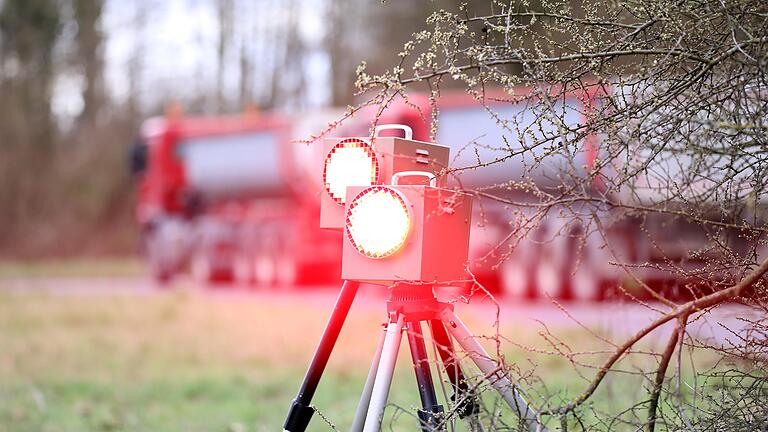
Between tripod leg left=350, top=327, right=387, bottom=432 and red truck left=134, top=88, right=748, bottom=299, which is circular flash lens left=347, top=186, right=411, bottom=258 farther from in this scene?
red truck left=134, top=88, right=748, bottom=299

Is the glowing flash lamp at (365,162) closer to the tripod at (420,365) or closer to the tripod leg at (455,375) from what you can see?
the tripod at (420,365)

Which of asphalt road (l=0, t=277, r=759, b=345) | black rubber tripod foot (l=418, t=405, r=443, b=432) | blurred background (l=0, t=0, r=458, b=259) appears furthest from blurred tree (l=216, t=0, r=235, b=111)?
black rubber tripod foot (l=418, t=405, r=443, b=432)

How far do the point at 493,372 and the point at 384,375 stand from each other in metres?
0.31

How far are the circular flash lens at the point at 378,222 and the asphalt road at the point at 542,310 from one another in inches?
12.4

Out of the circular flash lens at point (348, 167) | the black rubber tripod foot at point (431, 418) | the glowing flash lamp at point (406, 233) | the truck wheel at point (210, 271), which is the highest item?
the circular flash lens at point (348, 167)

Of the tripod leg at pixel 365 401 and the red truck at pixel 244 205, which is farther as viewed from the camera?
the red truck at pixel 244 205

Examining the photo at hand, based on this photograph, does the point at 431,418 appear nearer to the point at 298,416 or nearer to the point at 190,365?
the point at 298,416

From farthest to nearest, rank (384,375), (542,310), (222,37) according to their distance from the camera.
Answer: (222,37), (542,310), (384,375)

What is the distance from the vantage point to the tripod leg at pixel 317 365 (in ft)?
11.1

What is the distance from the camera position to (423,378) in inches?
127

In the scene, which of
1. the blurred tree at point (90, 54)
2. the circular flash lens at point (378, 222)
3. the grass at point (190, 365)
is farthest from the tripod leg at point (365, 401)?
the blurred tree at point (90, 54)

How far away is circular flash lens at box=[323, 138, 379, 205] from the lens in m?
3.31

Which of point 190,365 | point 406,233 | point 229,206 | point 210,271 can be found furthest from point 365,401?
point 229,206

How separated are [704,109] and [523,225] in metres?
0.56
